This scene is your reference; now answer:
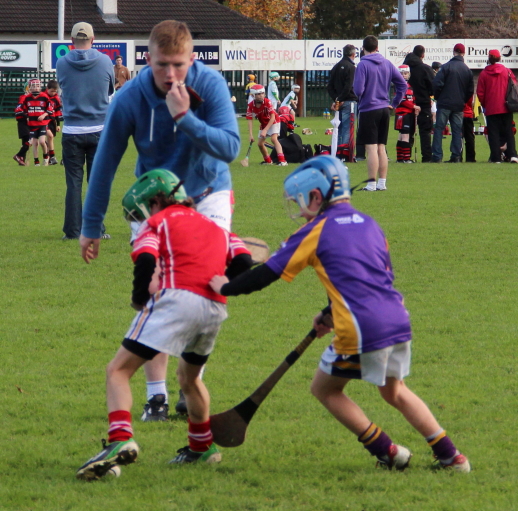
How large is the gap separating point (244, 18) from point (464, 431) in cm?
4988

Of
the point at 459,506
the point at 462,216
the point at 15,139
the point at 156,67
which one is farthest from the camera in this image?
the point at 15,139

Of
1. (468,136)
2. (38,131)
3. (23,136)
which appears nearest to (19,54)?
(23,136)

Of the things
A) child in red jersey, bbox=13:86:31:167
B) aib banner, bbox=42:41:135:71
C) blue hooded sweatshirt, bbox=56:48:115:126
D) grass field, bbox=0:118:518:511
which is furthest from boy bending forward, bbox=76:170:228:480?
aib banner, bbox=42:41:135:71

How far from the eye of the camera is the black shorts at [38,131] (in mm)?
18953

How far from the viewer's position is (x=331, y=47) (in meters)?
41.1

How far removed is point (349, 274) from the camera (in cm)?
373

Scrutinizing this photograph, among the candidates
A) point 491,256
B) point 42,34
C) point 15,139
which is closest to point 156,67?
point 491,256

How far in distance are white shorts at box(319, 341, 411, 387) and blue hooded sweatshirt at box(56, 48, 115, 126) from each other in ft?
20.4

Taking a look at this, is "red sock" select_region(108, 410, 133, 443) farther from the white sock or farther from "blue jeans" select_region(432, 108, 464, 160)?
"blue jeans" select_region(432, 108, 464, 160)

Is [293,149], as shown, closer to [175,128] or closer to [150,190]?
[175,128]

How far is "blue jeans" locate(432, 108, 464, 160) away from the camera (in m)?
18.1

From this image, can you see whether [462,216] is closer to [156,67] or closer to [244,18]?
[156,67]

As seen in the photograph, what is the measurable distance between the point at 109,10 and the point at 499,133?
36944 millimetres

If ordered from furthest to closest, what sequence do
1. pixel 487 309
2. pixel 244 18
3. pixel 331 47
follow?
pixel 244 18 → pixel 331 47 → pixel 487 309
